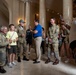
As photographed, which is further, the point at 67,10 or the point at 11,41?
the point at 67,10

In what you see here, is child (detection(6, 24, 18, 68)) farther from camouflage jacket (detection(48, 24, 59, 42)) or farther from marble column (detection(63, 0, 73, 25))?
marble column (detection(63, 0, 73, 25))

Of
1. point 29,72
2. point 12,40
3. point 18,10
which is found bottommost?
point 29,72

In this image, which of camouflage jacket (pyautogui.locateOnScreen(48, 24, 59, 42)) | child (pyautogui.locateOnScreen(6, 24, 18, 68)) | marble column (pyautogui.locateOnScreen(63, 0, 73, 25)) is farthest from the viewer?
marble column (pyautogui.locateOnScreen(63, 0, 73, 25))

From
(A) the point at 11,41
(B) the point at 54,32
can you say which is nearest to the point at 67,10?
(B) the point at 54,32

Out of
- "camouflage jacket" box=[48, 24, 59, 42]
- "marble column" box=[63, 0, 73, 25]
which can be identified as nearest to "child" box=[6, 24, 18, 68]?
"camouflage jacket" box=[48, 24, 59, 42]

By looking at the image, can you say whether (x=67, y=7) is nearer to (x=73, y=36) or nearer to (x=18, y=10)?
(x=73, y=36)

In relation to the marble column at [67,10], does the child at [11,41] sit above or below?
below

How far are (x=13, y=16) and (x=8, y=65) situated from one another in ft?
43.3

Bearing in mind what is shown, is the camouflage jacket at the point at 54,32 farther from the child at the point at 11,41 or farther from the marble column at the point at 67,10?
the marble column at the point at 67,10

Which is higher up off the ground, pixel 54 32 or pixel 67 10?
pixel 67 10

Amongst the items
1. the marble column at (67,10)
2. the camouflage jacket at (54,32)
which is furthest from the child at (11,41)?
the marble column at (67,10)

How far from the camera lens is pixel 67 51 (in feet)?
23.8

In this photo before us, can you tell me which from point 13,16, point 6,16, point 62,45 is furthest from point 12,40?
point 6,16

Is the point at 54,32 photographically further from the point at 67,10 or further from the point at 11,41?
the point at 67,10
